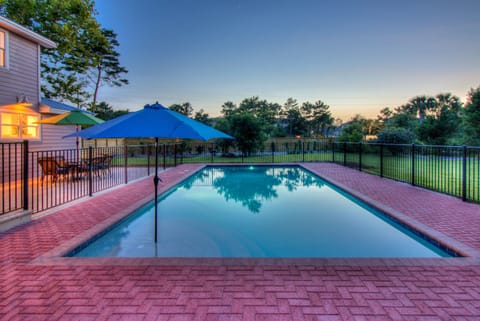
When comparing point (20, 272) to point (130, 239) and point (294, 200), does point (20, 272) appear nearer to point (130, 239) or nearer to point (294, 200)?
point (130, 239)

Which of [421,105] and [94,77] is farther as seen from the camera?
[421,105]

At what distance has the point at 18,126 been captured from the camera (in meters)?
8.77

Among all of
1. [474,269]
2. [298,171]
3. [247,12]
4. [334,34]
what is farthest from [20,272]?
[334,34]

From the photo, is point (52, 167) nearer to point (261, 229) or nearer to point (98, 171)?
point (98, 171)

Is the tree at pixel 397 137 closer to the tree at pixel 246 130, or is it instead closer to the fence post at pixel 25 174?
the tree at pixel 246 130

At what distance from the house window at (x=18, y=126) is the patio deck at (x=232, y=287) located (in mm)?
6566

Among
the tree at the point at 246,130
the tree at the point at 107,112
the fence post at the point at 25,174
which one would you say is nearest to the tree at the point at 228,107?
the tree at the point at 107,112

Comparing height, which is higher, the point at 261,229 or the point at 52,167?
the point at 52,167

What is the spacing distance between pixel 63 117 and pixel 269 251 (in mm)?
7377

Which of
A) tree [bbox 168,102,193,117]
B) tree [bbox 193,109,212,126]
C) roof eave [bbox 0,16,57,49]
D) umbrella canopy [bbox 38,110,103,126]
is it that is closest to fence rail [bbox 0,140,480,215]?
umbrella canopy [bbox 38,110,103,126]

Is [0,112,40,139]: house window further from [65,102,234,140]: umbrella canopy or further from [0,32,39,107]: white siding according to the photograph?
[65,102,234,140]: umbrella canopy

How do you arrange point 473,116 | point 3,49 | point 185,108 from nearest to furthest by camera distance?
point 3,49 → point 473,116 → point 185,108

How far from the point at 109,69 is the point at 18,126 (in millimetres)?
18208

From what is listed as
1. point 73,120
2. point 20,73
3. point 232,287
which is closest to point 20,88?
point 20,73
